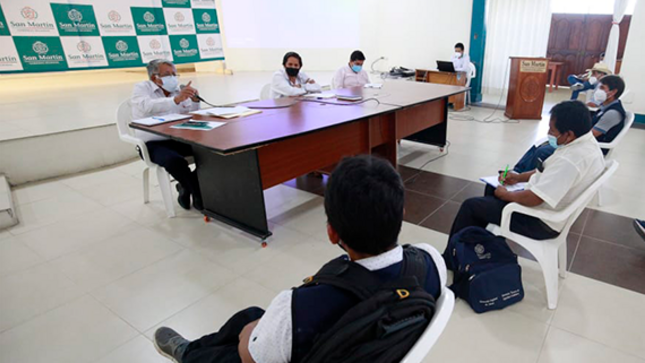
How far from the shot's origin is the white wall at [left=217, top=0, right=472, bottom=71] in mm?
7218

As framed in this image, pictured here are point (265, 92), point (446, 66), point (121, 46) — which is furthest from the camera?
point (446, 66)

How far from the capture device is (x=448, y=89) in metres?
4.23

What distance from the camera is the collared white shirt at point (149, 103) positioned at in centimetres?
296

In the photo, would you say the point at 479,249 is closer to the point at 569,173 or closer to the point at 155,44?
the point at 569,173

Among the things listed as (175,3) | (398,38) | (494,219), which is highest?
(175,3)

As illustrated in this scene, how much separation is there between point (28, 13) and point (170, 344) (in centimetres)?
510

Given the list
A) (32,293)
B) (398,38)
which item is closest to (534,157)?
(32,293)

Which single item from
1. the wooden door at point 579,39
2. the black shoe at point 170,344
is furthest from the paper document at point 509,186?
the wooden door at point 579,39

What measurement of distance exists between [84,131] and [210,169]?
7.11ft

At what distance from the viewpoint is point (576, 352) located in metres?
1.59

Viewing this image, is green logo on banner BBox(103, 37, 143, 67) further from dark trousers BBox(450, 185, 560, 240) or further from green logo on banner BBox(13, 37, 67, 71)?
dark trousers BBox(450, 185, 560, 240)

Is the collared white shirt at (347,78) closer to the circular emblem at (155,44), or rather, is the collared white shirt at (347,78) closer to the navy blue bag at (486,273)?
the circular emblem at (155,44)

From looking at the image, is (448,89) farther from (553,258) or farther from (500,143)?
(553,258)

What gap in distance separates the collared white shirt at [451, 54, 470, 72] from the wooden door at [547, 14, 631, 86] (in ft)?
8.14
